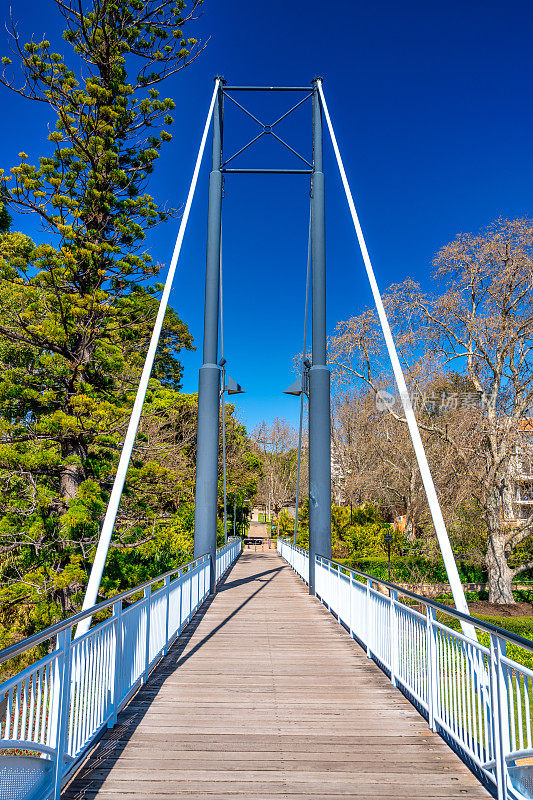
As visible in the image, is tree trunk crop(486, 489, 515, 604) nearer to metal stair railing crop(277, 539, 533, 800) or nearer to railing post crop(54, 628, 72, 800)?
metal stair railing crop(277, 539, 533, 800)

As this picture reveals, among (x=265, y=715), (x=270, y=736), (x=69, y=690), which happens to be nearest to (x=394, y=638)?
(x=265, y=715)

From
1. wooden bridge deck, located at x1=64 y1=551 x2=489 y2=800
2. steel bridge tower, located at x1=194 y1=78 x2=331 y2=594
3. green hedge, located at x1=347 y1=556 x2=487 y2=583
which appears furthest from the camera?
green hedge, located at x1=347 y1=556 x2=487 y2=583

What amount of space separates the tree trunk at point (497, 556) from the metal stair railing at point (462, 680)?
1275cm

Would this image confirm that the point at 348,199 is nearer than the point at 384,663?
No

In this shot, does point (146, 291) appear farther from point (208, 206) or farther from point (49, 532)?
point (49, 532)

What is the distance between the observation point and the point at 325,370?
11.5 meters

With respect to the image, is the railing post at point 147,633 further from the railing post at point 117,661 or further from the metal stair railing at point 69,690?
the railing post at point 117,661

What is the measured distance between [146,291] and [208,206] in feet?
11.2

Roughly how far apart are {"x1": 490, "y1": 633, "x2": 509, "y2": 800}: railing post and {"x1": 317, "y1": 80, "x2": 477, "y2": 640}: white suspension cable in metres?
0.84

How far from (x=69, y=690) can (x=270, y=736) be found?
63.6 inches

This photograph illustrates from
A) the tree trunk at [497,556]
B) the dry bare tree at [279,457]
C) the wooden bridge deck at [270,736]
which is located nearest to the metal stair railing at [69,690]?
the wooden bridge deck at [270,736]

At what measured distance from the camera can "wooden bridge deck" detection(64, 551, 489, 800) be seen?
3.13 metres

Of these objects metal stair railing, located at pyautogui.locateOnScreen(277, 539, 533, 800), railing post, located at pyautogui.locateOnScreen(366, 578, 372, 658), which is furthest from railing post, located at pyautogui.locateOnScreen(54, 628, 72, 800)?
railing post, located at pyautogui.locateOnScreen(366, 578, 372, 658)

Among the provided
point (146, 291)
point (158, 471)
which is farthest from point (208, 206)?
point (158, 471)
